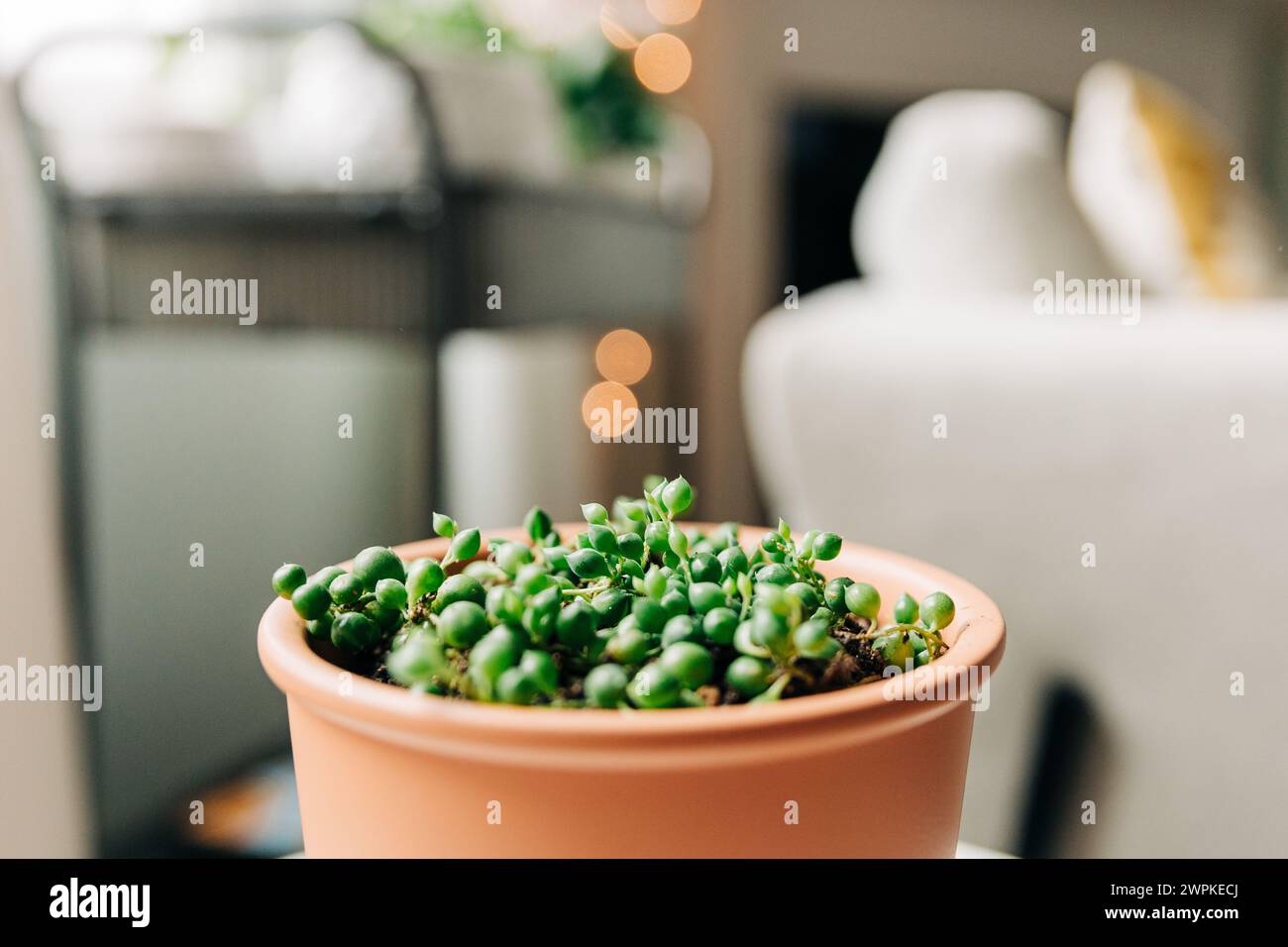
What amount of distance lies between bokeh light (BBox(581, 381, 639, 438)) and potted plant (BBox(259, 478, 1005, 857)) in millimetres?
1574

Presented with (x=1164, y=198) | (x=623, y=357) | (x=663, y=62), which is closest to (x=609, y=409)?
(x=623, y=357)

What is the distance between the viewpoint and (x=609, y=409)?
7.11 ft

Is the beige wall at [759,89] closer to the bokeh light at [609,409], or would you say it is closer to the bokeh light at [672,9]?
the bokeh light at [672,9]

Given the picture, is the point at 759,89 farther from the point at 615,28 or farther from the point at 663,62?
the point at 615,28

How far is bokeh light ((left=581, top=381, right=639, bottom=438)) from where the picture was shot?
2037 mm

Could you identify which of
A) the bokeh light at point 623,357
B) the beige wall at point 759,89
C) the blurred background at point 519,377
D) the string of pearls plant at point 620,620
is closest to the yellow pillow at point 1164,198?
the blurred background at point 519,377

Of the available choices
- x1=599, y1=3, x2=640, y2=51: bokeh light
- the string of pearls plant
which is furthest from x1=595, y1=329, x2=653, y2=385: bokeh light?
the string of pearls plant

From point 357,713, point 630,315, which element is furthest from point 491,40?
point 357,713

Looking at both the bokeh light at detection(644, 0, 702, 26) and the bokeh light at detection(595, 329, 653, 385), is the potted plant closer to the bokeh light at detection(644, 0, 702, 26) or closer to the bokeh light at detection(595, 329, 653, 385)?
the bokeh light at detection(595, 329, 653, 385)

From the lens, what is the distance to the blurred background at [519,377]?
91cm

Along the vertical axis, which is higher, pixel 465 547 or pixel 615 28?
pixel 615 28

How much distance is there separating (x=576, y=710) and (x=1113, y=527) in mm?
725

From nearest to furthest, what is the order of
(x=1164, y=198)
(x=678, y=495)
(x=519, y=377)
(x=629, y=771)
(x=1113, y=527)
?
(x=629, y=771)
(x=678, y=495)
(x=1113, y=527)
(x=1164, y=198)
(x=519, y=377)
